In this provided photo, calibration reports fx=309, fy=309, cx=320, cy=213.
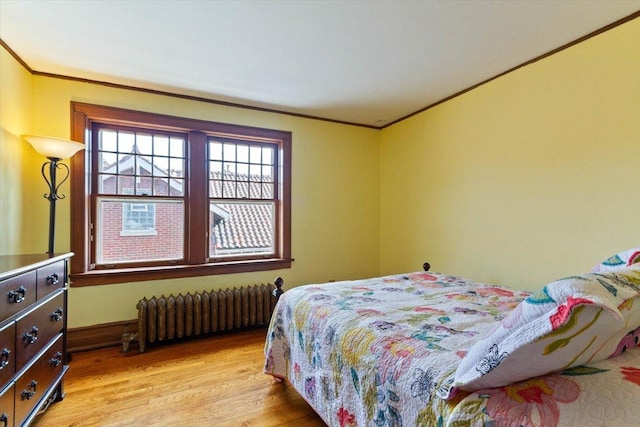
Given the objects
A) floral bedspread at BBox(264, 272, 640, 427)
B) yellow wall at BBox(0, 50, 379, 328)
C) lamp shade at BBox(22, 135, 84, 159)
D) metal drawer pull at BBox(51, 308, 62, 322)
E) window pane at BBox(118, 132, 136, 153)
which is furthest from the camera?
window pane at BBox(118, 132, 136, 153)

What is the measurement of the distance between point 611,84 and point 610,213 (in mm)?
878

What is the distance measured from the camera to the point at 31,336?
1.62 metres

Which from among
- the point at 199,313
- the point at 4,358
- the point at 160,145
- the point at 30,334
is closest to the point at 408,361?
the point at 4,358

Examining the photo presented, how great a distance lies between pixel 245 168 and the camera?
12.1ft

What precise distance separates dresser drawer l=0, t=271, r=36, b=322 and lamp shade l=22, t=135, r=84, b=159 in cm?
114

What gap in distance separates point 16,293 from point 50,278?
1.29 feet

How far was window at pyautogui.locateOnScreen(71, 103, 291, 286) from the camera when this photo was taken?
2.95 m

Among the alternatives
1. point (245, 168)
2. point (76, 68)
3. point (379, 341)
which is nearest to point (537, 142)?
point (379, 341)

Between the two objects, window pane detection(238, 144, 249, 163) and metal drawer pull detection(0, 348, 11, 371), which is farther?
window pane detection(238, 144, 249, 163)

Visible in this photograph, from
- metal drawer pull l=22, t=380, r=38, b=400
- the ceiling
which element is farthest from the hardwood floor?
the ceiling

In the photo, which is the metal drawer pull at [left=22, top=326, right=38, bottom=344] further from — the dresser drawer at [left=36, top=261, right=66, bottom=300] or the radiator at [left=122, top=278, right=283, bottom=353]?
the radiator at [left=122, top=278, right=283, bottom=353]

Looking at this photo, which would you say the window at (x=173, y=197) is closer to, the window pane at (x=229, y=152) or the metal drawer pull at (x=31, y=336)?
the window pane at (x=229, y=152)

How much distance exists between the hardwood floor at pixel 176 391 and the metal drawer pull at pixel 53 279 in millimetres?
828

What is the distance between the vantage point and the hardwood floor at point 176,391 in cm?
190
